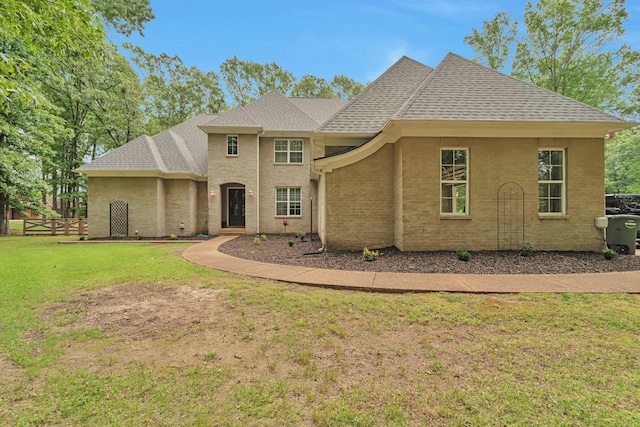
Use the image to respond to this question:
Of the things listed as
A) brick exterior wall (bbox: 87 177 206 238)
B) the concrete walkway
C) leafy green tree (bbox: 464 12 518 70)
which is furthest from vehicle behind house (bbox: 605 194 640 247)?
brick exterior wall (bbox: 87 177 206 238)

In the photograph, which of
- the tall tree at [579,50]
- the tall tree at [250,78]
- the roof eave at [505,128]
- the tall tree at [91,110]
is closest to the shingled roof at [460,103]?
the roof eave at [505,128]

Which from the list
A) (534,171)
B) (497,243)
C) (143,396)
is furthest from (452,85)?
(143,396)

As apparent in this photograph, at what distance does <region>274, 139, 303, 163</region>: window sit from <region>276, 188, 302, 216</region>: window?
1.81 metres

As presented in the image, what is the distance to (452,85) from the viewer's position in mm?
9508

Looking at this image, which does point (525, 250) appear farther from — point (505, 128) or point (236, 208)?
point (236, 208)

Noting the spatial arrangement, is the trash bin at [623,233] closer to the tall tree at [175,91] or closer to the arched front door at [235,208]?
the arched front door at [235,208]

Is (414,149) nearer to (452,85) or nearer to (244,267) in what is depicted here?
(452,85)

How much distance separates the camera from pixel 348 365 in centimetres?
281

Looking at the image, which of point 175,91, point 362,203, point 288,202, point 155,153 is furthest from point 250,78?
point 362,203

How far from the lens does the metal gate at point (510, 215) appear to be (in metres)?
8.58

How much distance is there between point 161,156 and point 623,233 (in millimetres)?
20831

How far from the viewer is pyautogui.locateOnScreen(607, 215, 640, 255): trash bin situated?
8531 millimetres

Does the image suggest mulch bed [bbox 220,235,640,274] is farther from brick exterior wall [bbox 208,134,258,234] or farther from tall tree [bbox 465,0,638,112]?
tall tree [bbox 465,0,638,112]

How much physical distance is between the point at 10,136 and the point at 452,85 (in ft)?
78.6
